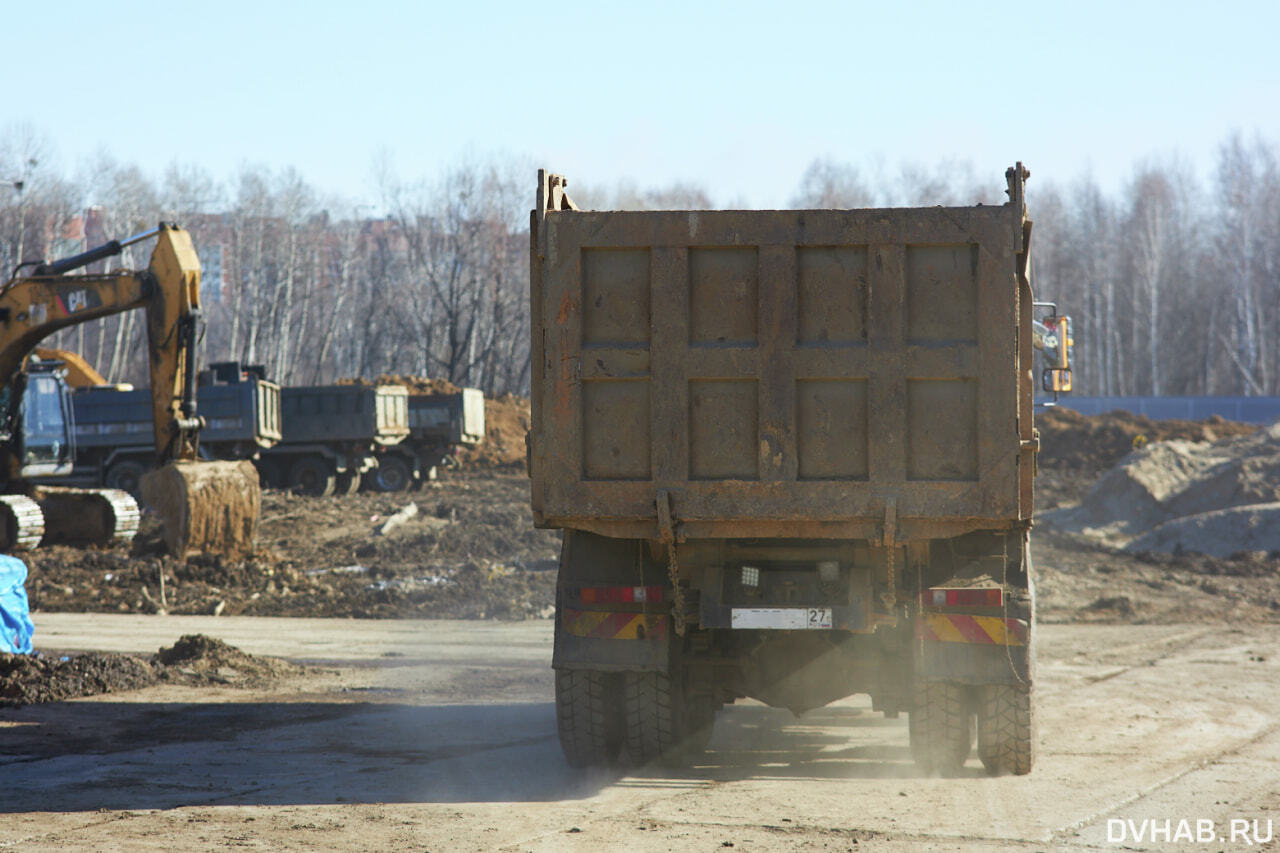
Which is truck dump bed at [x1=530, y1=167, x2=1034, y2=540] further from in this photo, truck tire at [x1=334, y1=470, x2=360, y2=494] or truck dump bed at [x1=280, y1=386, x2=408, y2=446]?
truck tire at [x1=334, y1=470, x2=360, y2=494]

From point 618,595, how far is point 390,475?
89.7ft

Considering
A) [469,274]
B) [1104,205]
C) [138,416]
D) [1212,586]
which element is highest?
[1104,205]

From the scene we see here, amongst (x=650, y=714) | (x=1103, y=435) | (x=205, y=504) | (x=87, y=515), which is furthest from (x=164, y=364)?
(x=1103, y=435)

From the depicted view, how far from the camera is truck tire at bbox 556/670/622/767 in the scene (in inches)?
289

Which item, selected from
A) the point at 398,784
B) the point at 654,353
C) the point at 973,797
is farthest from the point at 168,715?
the point at 973,797

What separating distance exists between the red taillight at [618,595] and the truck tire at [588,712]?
1.47ft

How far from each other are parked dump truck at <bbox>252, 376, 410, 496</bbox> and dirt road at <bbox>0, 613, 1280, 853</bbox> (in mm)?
20304

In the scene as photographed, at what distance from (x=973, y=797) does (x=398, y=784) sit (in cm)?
308

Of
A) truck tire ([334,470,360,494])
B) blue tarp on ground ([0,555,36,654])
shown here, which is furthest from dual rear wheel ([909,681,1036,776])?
truck tire ([334,470,360,494])

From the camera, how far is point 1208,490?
25.3 metres

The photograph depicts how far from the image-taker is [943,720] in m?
7.12

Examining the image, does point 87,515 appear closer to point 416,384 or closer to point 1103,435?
point 416,384

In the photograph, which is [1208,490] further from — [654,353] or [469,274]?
[469,274]

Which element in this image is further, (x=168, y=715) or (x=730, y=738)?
(x=168, y=715)
